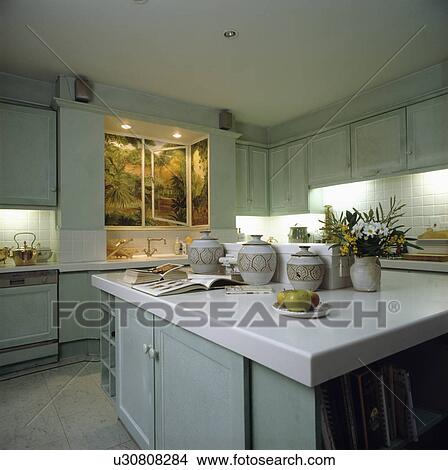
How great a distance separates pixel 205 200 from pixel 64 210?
1.64m

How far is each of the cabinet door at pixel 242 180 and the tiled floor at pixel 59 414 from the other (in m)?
2.69

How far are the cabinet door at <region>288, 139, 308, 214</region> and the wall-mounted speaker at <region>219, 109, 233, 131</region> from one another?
0.90 meters

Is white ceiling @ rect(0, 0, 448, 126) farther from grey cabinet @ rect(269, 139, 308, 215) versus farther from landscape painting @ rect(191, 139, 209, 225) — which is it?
grey cabinet @ rect(269, 139, 308, 215)

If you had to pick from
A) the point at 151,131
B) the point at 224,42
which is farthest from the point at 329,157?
the point at 151,131

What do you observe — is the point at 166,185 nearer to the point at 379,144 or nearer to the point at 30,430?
the point at 379,144

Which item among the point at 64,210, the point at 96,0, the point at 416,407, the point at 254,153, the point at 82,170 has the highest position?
the point at 96,0

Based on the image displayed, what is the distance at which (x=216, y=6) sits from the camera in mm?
2410

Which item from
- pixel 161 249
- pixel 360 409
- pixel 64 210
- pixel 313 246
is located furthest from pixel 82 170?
pixel 360 409

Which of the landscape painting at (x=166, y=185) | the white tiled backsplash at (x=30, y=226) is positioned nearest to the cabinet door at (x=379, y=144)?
A: the landscape painting at (x=166, y=185)

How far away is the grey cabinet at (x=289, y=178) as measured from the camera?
458 cm

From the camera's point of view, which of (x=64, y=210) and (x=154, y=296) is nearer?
(x=154, y=296)

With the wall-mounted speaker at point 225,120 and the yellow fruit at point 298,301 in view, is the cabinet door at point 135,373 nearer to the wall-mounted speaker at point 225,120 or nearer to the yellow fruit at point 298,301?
the yellow fruit at point 298,301

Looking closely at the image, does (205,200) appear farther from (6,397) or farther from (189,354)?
(189,354)

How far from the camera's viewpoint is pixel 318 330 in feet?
2.83
